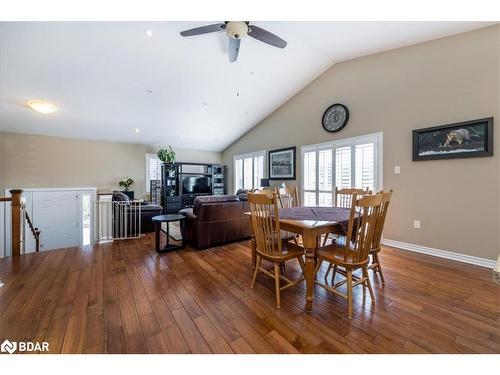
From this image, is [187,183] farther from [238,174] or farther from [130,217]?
[130,217]

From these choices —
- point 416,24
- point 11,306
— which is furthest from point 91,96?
point 416,24

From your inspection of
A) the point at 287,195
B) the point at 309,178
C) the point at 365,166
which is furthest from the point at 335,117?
the point at 287,195

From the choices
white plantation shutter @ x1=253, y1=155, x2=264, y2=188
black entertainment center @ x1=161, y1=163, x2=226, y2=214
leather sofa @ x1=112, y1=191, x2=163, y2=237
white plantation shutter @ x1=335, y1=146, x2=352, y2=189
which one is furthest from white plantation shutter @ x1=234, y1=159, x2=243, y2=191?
white plantation shutter @ x1=335, y1=146, x2=352, y2=189

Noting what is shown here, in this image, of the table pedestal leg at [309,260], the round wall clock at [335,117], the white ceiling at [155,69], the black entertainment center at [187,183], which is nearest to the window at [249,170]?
the black entertainment center at [187,183]

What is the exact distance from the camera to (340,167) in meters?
4.45

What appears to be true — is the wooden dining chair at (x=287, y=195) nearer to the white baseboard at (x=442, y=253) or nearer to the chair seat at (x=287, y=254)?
the chair seat at (x=287, y=254)

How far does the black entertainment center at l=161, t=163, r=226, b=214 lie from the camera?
695 centimetres

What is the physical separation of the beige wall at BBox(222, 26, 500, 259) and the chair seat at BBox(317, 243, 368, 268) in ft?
7.51

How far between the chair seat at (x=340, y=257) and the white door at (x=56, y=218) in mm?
6949

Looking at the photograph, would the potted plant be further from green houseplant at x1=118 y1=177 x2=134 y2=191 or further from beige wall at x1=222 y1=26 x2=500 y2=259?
beige wall at x1=222 y1=26 x2=500 y2=259

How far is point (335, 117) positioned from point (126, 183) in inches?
239

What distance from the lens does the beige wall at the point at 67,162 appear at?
546 centimetres

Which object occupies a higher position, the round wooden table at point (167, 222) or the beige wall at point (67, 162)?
the beige wall at point (67, 162)

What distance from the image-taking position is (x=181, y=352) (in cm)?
145
